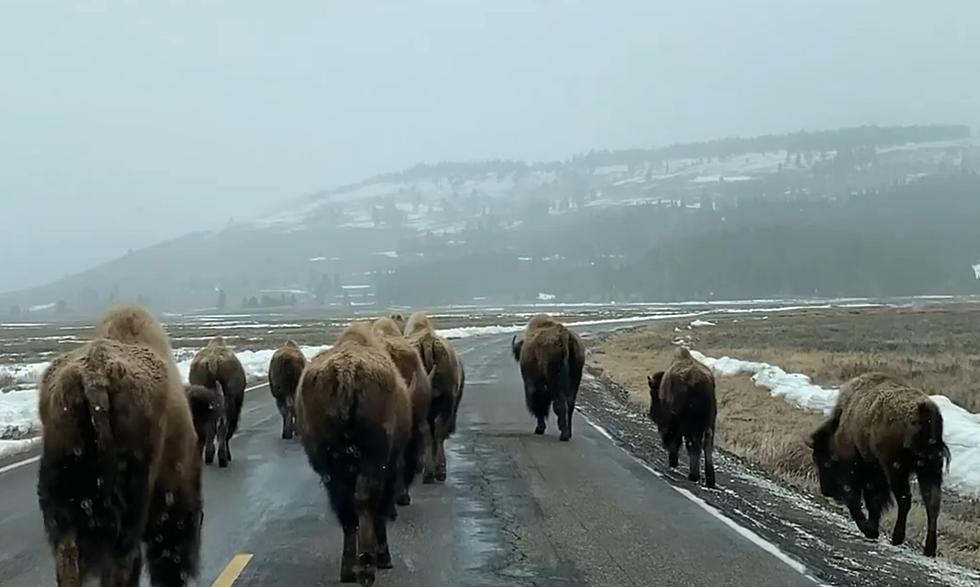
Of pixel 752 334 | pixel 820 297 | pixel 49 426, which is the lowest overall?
pixel 820 297

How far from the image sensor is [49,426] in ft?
17.9

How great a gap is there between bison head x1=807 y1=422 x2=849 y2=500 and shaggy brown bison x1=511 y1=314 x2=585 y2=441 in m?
5.18

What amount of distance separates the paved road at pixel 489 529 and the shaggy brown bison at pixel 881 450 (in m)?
1.47

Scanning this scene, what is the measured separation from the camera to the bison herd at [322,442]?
5.42m

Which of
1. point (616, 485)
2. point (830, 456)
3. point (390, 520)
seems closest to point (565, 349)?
point (616, 485)

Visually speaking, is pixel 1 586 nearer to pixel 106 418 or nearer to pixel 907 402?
pixel 106 418

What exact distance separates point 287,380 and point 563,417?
168 inches

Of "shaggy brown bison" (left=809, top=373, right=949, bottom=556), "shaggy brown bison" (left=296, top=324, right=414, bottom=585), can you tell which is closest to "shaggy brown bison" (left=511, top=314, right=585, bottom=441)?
"shaggy brown bison" (left=809, top=373, right=949, bottom=556)

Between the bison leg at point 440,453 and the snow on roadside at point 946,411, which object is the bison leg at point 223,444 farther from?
the snow on roadside at point 946,411

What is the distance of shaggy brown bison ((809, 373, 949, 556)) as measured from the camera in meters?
Answer: 8.98

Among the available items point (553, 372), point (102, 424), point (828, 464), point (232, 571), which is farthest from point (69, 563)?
point (553, 372)

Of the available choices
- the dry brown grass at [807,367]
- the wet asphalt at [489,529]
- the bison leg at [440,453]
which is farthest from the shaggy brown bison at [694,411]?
the bison leg at [440,453]

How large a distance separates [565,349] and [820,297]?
581 ft

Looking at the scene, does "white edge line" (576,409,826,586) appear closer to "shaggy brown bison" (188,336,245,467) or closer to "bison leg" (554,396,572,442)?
"bison leg" (554,396,572,442)
